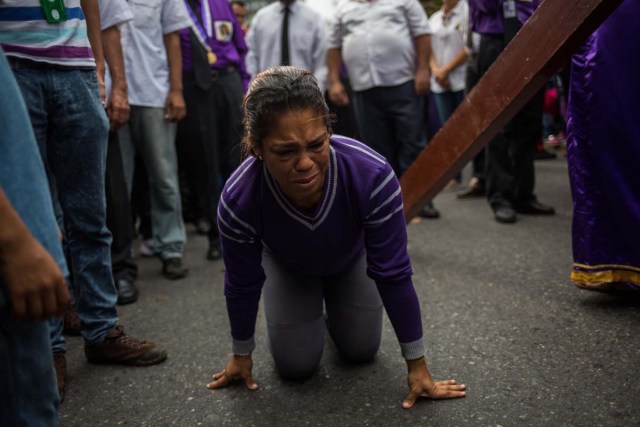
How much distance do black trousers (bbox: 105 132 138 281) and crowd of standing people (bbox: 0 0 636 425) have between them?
0.01 m

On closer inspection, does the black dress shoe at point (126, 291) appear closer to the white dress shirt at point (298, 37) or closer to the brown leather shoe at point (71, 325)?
the brown leather shoe at point (71, 325)

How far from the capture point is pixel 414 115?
13.9 feet

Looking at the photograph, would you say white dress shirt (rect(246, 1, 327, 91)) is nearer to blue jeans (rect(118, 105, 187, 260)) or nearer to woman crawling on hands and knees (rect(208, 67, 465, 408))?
blue jeans (rect(118, 105, 187, 260))

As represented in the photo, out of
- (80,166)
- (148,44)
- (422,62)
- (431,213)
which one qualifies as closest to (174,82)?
(148,44)

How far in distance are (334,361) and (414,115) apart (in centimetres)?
239

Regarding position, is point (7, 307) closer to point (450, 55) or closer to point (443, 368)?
point (443, 368)

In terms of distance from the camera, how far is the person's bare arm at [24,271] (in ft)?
3.04

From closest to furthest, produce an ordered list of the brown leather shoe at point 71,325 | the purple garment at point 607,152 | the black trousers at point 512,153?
the purple garment at point 607,152 → the brown leather shoe at point 71,325 → the black trousers at point 512,153

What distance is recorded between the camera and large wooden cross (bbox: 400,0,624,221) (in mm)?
2090

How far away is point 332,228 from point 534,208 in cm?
281

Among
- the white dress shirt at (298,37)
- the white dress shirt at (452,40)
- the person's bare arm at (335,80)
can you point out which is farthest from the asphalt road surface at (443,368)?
the white dress shirt at (452,40)

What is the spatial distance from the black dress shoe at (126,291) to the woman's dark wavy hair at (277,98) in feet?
5.58

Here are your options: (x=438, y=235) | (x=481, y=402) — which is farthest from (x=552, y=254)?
(x=481, y=402)

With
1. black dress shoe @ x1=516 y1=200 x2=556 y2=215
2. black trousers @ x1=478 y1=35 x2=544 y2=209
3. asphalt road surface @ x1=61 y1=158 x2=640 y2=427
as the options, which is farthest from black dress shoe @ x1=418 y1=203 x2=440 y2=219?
asphalt road surface @ x1=61 y1=158 x2=640 y2=427
